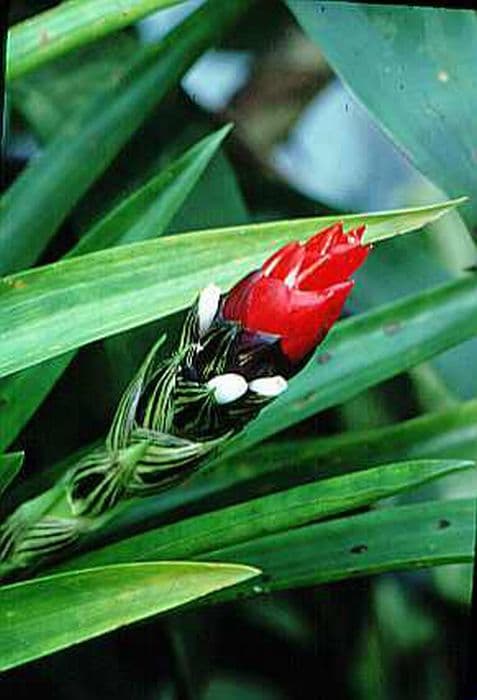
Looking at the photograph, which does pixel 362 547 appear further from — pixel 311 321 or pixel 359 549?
pixel 311 321

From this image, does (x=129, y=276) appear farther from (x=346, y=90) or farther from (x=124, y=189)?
(x=346, y=90)

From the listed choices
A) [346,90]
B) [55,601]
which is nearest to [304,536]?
[55,601]

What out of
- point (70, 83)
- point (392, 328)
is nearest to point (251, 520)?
point (392, 328)

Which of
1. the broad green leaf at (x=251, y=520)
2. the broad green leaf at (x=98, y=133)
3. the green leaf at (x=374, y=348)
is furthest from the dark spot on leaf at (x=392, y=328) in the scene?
the broad green leaf at (x=98, y=133)

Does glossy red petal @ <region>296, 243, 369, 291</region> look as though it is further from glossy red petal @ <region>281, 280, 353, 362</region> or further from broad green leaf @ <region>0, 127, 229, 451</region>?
broad green leaf @ <region>0, 127, 229, 451</region>

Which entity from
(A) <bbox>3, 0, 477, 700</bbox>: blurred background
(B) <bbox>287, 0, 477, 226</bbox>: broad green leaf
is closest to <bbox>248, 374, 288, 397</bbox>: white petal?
(A) <bbox>3, 0, 477, 700</bbox>: blurred background
